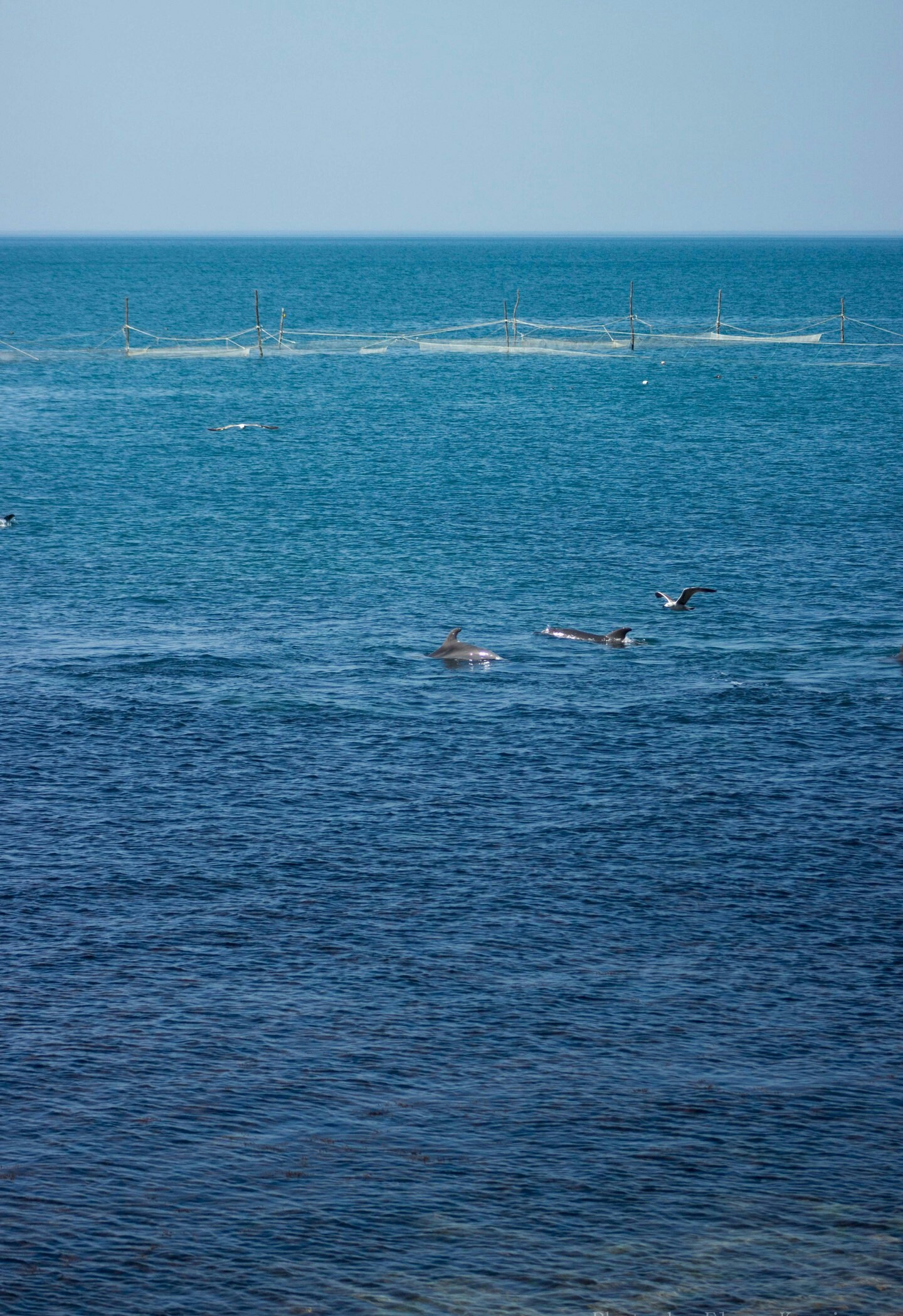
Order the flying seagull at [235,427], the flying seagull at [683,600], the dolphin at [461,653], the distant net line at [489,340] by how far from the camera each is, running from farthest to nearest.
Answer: the distant net line at [489,340] < the flying seagull at [235,427] < the flying seagull at [683,600] < the dolphin at [461,653]

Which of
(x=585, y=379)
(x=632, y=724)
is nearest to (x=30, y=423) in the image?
(x=585, y=379)

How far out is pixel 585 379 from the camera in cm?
13338

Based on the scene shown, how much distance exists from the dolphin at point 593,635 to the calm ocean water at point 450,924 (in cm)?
73

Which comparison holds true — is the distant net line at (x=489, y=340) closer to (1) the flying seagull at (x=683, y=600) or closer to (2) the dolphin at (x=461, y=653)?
(1) the flying seagull at (x=683, y=600)

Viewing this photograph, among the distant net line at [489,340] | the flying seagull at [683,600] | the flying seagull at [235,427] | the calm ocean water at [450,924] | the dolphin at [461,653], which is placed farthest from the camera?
the distant net line at [489,340]

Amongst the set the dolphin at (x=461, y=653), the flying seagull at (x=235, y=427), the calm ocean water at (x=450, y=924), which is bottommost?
the calm ocean water at (x=450, y=924)

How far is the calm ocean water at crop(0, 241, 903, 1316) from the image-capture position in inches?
851

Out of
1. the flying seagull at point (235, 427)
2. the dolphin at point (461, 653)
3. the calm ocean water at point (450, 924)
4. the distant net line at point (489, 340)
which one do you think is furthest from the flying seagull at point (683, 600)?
the distant net line at point (489, 340)

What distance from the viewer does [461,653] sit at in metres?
47.8

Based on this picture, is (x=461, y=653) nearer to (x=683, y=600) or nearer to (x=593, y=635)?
(x=593, y=635)

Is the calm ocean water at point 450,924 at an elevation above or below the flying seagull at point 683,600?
below

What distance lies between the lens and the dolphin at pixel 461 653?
4775 centimetres

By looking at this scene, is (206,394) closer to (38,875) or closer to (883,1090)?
(38,875)

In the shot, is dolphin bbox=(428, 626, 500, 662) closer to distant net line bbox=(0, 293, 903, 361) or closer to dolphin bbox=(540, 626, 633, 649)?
dolphin bbox=(540, 626, 633, 649)
